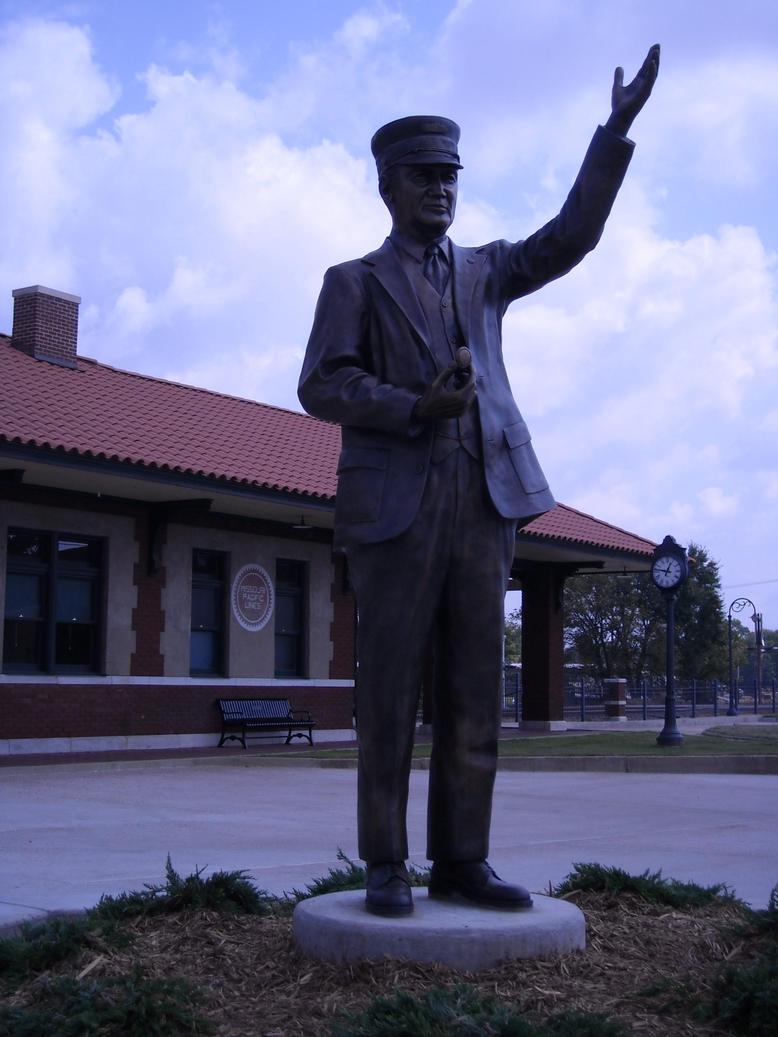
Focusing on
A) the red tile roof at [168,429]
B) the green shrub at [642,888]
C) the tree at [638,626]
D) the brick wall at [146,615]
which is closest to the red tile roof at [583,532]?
the red tile roof at [168,429]

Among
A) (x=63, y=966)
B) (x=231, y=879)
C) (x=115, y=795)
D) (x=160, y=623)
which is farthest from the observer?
(x=160, y=623)

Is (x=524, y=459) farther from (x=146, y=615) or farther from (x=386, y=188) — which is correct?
(x=146, y=615)

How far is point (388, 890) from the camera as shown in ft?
15.3

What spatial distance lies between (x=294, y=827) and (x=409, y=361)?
6628mm

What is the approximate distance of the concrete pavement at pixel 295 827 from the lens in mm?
7871

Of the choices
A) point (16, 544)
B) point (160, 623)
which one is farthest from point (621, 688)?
point (16, 544)

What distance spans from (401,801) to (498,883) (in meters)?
0.46

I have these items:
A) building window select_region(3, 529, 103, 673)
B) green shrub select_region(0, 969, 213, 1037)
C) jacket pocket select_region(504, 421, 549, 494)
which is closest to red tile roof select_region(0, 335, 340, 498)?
building window select_region(3, 529, 103, 673)

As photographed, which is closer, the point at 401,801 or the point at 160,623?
the point at 401,801

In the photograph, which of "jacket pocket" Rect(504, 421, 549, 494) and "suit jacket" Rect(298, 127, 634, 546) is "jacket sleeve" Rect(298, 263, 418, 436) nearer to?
"suit jacket" Rect(298, 127, 634, 546)

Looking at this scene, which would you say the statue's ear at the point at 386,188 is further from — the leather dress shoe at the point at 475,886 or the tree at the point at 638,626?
the tree at the point at 638,626

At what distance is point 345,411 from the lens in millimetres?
4801

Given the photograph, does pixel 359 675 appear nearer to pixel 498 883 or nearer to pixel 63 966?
pixel 498 883

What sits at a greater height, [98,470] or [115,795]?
[98,470]
